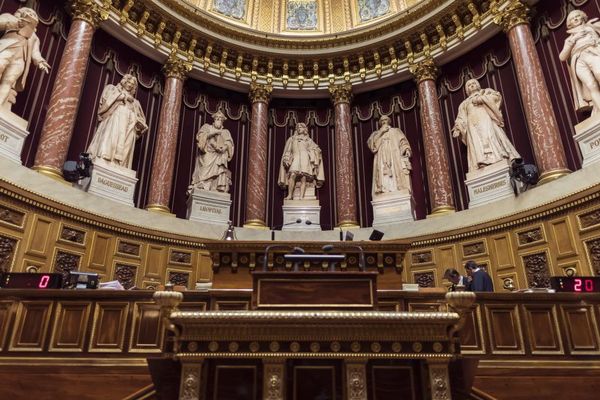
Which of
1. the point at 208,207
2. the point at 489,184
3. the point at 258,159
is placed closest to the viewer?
the point at 489,184

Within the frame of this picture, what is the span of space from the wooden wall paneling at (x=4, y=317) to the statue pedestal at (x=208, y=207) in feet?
18.3

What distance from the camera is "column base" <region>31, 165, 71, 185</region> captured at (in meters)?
7.79

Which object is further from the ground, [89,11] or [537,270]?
[89,11]

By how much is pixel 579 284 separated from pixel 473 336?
5.48 ft

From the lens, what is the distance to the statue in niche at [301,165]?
1156 centimetres

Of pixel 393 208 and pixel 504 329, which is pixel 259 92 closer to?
pixel 393 208

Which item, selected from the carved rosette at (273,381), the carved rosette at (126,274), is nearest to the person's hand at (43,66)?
the carved rosette at (126,274)

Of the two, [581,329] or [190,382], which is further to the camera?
[581,329]

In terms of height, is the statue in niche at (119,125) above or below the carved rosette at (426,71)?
below

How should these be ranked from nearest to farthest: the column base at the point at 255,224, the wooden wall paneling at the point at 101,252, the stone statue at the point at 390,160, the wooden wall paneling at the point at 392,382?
the wooden wall paneling at the point at 392,382 < the wooden wall paneling at the point at 101,252 < the column base at the point at 255,224 < the stone statue at the point at 390,160

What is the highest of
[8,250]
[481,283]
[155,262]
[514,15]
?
[514,15]

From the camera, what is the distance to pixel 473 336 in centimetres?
444

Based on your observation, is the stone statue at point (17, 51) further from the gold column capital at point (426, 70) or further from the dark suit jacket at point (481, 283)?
the gold column capital at point (426, 70)

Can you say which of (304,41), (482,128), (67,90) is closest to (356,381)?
(482,128)
